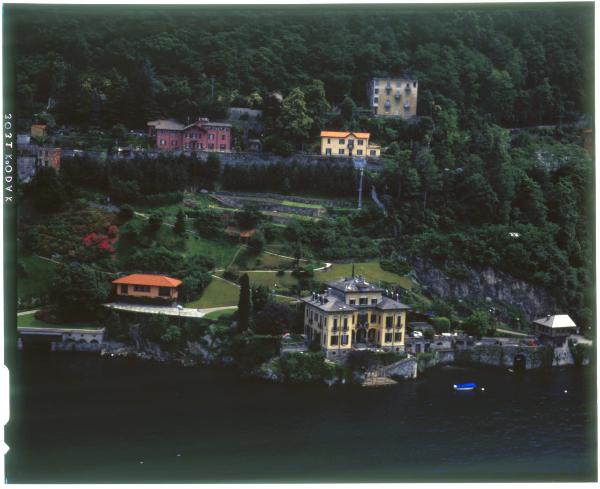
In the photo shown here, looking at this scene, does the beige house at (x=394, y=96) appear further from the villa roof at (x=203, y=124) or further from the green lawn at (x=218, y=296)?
the green lawn at (x=218, y=296)

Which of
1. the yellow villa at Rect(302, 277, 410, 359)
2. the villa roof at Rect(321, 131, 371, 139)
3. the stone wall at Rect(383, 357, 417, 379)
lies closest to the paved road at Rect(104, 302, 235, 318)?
the yellow villa at Rect(302, 277, 410, 359)

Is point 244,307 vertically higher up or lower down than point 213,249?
lower down

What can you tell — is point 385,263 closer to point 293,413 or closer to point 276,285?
point 276,285

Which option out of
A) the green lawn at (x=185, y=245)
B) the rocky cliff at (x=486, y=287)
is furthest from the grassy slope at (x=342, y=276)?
the green lawn at (x=185, y=245)

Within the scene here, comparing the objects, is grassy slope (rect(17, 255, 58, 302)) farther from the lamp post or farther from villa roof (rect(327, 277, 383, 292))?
villa roof (rect(327, 277, 383, 292))

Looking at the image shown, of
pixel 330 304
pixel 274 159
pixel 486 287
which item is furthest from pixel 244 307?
pixel 274 159

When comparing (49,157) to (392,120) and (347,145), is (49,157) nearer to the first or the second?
(347,145)
